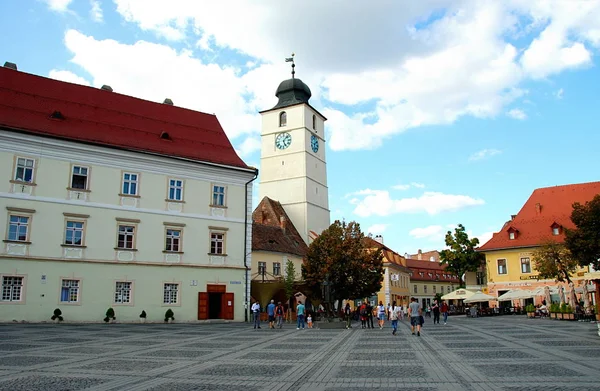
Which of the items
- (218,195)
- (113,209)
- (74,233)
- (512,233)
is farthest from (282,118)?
(74,233)

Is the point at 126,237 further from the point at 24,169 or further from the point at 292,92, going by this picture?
the point at 292,92

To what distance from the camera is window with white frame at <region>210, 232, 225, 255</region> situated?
34.6 metres

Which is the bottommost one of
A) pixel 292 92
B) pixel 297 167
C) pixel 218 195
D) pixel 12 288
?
pixel 12 288

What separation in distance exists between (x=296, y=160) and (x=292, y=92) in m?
10.1

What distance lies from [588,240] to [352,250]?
617 inches

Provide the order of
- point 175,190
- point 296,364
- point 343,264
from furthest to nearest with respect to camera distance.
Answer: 1. point 343,264
2. point 175,190
3. point 296,364

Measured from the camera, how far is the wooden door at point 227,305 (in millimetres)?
34344

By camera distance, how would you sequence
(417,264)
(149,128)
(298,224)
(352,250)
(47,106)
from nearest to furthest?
(47,106) → (149,128) → (352,250) → (298,224) → (417,264)

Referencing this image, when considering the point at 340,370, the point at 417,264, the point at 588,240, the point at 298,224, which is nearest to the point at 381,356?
the point at 340,370

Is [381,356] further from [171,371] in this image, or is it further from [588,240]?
[588,240]

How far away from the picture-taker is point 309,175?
68.6 meters

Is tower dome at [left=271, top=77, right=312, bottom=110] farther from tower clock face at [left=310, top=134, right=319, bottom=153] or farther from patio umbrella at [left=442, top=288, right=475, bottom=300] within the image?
patio umbrella at [left=442, top=288, right=475, bottom=300]

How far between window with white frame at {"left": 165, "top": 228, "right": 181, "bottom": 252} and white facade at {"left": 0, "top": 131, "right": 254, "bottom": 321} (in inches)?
2.5

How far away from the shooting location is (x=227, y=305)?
34.5 meters
